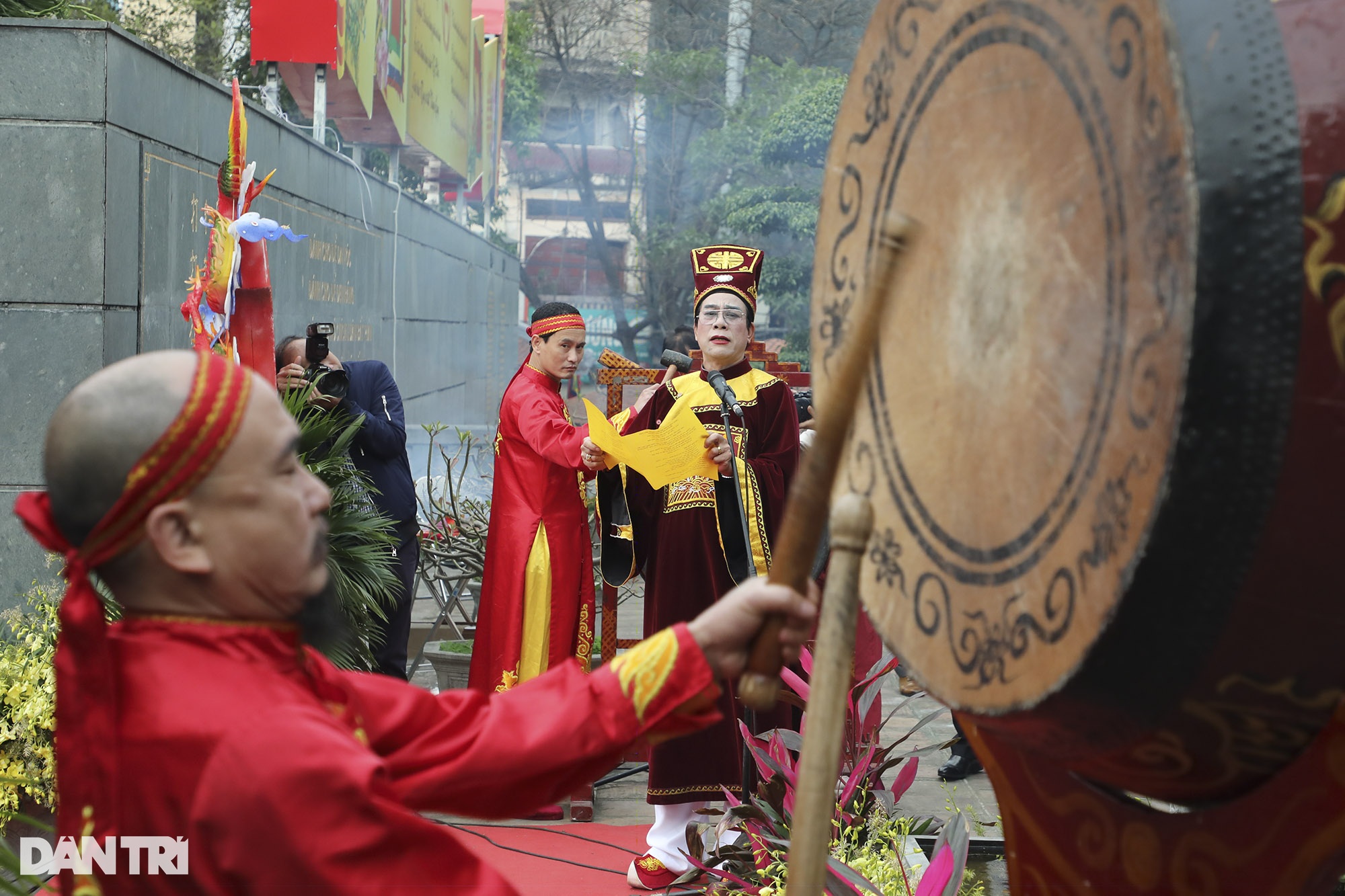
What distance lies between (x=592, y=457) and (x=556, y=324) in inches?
28.6

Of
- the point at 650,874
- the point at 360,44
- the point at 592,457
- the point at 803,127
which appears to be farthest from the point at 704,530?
the point at 803,127

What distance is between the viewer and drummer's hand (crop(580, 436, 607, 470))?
441 centimetres

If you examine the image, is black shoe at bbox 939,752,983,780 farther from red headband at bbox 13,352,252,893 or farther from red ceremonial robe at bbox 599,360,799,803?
red headband at bbox 13,352,252,893

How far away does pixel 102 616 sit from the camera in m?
1.19

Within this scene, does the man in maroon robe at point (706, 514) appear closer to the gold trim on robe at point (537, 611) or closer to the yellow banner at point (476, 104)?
the gold trim on robe at point (537, 611)

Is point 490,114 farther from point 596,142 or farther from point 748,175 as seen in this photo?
point 596,142

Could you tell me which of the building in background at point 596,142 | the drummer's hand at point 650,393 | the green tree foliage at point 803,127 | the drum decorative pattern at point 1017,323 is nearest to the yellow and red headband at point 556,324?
the drummer's hand at point 650,393

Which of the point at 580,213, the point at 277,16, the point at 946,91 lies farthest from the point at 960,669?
the point at 580,213

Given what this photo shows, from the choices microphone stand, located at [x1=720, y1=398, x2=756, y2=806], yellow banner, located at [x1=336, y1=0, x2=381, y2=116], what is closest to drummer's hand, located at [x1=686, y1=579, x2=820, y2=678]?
microphone stand, located at [x1=720, y1=398, x2=756, y2=806]

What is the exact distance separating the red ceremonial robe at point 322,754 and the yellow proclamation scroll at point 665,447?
255cm

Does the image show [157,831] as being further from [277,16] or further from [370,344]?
[370,344]

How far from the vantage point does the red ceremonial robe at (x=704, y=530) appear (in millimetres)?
4133

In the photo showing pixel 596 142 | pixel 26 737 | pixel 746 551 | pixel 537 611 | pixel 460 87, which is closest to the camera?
pixel 26 737

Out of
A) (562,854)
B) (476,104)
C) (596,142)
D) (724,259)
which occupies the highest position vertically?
(596,142)
